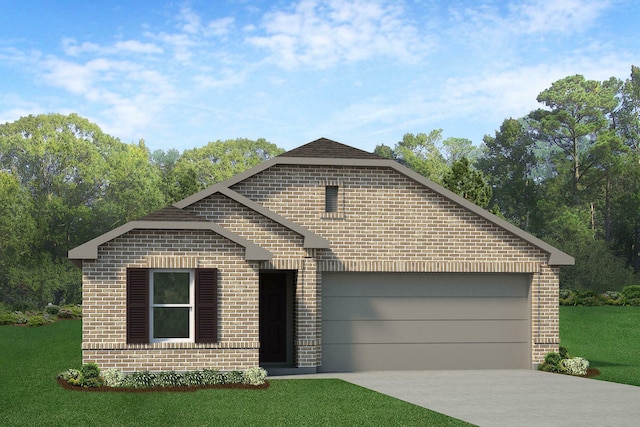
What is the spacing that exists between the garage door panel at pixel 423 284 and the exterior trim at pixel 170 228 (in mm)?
2793

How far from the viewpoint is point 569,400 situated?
15.6 metres

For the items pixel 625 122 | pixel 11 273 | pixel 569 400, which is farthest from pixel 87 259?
pixel 625 122

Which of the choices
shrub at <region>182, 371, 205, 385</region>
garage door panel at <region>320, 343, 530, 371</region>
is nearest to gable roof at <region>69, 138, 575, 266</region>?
garage door panel at <region>320, 343, 530, 371</region>

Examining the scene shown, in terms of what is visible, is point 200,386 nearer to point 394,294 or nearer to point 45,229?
point 394,294

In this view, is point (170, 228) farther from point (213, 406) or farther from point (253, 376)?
point (213, 406)

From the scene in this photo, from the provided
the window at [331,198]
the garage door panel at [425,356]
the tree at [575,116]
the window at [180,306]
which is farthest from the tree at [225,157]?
the window at [180,306]

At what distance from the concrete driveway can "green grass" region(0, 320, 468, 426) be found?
0.73 metres

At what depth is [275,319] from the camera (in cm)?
A: 2195

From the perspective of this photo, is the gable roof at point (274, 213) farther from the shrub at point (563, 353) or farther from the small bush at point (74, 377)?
the small bush at point (74, 377)

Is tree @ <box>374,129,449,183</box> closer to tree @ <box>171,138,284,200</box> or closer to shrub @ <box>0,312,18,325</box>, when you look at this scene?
tree @ <box>171,138,284,200</box>

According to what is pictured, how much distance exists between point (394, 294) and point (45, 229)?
4190 cm

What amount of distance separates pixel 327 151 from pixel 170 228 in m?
4.73

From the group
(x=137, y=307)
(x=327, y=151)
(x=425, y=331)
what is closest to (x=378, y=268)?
(x=425, y=331)

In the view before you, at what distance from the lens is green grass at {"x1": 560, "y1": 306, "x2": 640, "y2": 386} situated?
22078mm
